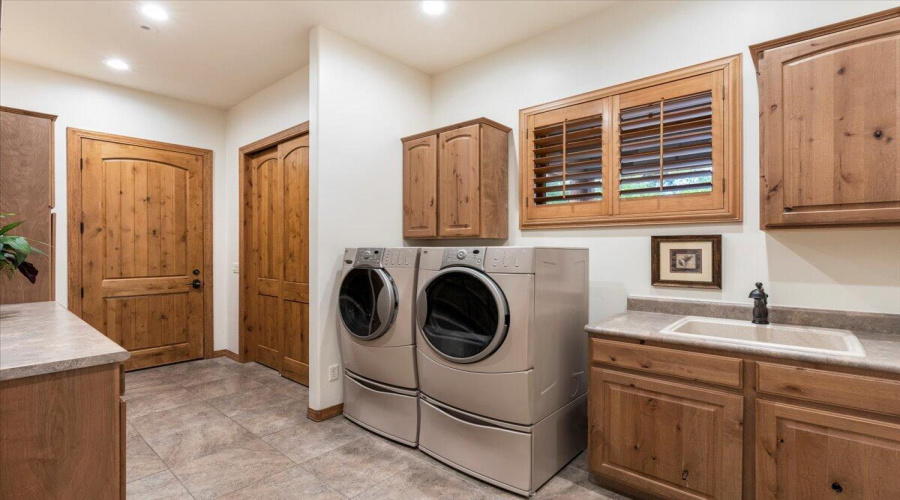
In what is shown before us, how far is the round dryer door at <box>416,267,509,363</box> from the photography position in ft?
6.77

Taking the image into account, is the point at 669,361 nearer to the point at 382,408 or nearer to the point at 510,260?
the point at 510,260

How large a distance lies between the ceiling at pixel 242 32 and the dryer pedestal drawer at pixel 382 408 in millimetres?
2388

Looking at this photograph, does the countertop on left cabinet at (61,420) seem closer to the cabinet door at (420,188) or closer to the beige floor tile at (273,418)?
the beige floor tile at (273,418)

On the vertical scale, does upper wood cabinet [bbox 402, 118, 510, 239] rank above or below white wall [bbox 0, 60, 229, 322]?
below

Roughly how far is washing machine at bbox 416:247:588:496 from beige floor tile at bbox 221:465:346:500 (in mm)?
603

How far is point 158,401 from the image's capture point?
10.5 feet

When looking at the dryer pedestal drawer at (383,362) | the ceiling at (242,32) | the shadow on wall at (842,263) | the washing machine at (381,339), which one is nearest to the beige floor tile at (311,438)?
the washing machine at (381,339)

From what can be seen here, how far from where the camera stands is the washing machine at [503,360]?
2.01 m

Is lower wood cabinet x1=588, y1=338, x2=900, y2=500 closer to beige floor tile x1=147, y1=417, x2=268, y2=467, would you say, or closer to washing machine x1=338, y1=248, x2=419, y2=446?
washing machine x1=338, y1=248, x2=419, y2=446

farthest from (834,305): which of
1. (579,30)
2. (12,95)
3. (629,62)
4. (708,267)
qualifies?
(12,95)

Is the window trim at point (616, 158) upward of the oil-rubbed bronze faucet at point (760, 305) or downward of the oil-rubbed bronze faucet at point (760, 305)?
upward

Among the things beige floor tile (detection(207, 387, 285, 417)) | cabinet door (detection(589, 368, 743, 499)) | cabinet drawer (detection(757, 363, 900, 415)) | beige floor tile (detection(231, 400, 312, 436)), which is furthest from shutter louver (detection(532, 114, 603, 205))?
beige floor tile (detection(207, 387, 285, 417))

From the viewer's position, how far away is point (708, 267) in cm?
229

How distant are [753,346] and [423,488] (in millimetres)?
1602
